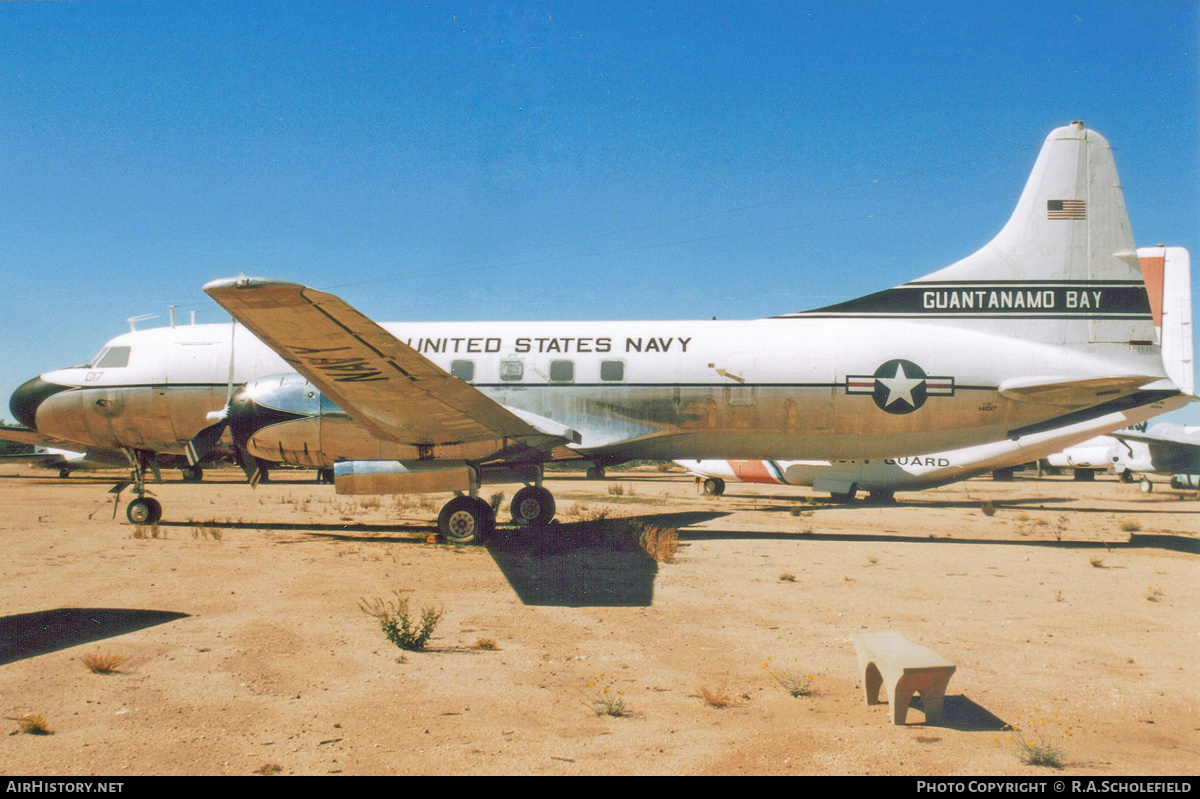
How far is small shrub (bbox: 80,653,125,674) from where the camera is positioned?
18.5ft

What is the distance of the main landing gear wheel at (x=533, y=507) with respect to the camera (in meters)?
14.6

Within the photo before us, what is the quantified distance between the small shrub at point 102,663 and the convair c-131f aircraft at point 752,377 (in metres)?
6.81

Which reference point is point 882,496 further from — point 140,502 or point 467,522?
point 140,502

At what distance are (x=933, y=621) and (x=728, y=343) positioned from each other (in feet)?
24.2

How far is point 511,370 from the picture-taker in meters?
14.4

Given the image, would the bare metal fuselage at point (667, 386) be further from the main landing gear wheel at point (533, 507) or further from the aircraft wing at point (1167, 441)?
the aircraft wing at point (1167, 441)

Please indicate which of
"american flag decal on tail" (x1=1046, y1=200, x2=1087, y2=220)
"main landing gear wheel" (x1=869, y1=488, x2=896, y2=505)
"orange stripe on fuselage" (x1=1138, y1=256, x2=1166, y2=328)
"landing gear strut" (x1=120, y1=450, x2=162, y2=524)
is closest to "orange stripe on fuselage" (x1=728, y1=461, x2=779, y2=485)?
"main landing gear wheel" (x1=869, y1=488, x2=896, y2=505)

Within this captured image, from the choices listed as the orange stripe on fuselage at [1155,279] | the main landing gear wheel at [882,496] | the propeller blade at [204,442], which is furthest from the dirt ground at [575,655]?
the main landing gear wheel at [882,496]

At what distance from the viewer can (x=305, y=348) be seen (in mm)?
9578

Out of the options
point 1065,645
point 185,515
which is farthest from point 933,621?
point 185,515

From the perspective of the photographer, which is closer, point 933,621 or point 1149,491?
point 933,621

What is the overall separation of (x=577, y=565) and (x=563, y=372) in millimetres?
4597

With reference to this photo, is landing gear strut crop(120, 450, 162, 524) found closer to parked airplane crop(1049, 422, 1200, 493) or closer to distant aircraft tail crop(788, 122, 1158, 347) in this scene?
distant aircraft tail crop(788, 122, 1158, 347)

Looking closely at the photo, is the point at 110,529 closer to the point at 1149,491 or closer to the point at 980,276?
the point at 980,276
